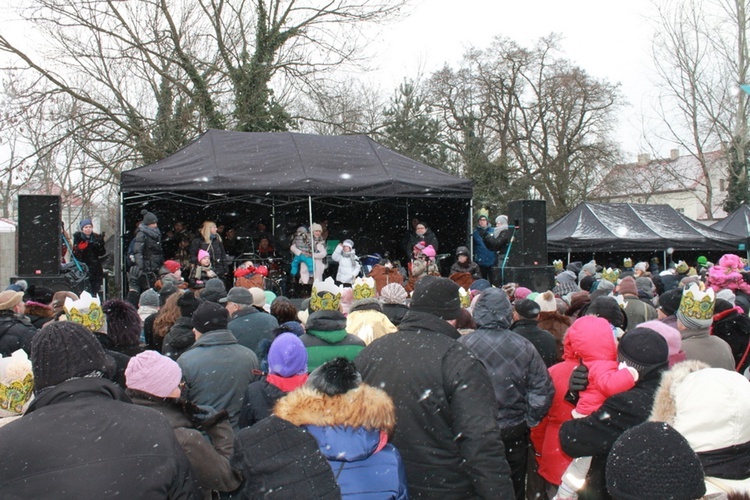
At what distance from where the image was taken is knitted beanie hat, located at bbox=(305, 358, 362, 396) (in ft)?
7.52

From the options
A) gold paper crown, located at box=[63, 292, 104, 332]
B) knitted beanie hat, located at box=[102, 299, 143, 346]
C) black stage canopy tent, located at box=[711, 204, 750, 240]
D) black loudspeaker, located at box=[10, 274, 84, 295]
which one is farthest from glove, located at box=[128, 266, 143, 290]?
black stage canopy tent, located at box=[711, 204, 750, 240]

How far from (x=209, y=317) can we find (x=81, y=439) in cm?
222

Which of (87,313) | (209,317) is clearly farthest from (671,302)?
(87,313)

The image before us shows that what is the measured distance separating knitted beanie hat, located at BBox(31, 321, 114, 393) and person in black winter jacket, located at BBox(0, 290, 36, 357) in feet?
9.43

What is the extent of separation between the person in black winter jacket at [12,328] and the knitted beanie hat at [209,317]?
4.67 ft

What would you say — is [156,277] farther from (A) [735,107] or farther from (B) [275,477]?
(A) [735,107]

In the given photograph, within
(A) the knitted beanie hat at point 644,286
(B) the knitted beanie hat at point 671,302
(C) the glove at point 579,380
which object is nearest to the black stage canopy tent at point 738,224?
(A) the knitted beanie hat at point 644,286

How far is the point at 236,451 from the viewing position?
203cm

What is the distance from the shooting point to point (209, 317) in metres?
4.07

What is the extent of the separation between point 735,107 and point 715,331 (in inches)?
1178

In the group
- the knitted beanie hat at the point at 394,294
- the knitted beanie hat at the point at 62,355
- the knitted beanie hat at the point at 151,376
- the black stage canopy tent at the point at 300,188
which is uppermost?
the black stage canopy tent at the point at 300,188

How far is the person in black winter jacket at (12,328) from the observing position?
4707mm

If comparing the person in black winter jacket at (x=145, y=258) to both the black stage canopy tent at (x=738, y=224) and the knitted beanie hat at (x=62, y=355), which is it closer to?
the knitted beanie hat at (x=62, y=355)

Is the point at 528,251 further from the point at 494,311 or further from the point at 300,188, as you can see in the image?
the point at 494,311
